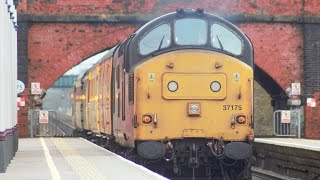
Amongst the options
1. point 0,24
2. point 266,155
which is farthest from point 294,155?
point 0,24

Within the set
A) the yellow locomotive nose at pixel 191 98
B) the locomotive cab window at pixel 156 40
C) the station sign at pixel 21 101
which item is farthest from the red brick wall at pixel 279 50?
the yellow locomotive nose at pixel 191 98

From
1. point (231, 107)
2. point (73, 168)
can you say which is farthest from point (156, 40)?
point (73, 168)

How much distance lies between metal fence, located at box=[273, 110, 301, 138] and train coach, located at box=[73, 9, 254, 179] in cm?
1569

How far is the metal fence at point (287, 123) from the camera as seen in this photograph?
99.0 feet

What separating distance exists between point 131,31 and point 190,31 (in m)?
16.2

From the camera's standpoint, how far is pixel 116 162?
14.7 metres

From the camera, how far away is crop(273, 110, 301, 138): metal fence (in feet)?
99.0

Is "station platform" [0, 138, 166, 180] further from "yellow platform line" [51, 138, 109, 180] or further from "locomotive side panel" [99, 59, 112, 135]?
"locomotive side panel" [99, 59, 112, 135]

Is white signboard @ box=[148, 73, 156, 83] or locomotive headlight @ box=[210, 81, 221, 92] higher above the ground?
white signboard @ box=[148, 73, 156, 83]

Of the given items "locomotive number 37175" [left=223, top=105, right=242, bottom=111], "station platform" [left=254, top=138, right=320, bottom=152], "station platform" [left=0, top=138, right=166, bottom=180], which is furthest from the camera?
"station platform" [left=254, top=138, right=320, bottom=152]

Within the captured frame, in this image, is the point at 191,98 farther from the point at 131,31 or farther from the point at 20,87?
the point at 131,31

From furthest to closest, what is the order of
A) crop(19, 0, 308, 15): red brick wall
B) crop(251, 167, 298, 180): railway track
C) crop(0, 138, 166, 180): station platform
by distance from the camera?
crop(19, 0, 308, 15): red brick wall → crop(251, 167, 298, 180): railway track → crop(0, 138, 166, 180): station platform

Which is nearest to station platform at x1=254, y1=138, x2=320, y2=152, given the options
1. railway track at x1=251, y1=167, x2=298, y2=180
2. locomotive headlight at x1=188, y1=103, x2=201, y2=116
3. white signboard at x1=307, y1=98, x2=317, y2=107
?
railway track at x1=251, y1=167, x2=298, y2=180

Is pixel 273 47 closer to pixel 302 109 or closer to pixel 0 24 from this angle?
pixel 302 109
